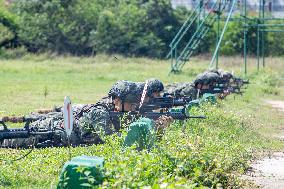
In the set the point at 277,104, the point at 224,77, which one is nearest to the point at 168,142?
the point at 277,104

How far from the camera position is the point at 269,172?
1173cm

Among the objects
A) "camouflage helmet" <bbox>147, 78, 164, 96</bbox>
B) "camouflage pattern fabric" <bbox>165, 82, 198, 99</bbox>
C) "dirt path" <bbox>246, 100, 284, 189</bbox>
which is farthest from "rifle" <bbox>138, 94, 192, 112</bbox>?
"camouflage pattern fabric" <bbox>165, 82, 198, 99</bbox>

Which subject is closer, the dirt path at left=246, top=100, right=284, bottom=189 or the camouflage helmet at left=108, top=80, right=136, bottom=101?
the dirt path at left=246, top=100, right=284, bottom=189

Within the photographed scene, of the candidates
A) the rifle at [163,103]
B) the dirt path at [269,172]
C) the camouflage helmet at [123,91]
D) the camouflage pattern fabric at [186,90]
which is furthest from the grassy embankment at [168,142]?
the camouflage helmet at [123,91]

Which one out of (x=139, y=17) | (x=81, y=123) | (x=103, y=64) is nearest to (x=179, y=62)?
(x=103, y=64)

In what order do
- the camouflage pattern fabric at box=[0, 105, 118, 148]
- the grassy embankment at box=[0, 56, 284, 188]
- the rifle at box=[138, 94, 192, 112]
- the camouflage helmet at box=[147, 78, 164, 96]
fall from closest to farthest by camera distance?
the grassy embankment at box=[0, 56, 284, 188] → the camouflage pattern fabric at box=[0, 105, 118, 148] → the rifle at box=[138, 94, 192, 112] → the camouflage helmet at box=[147, 78, 164, 96]

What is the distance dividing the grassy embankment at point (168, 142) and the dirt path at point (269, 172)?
0.22m

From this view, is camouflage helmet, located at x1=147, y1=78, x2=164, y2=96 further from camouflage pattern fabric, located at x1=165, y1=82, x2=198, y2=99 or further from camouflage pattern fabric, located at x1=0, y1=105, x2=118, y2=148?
camouflage pattern fabric, located at x1=165, y1=82, x2=198, y2=99

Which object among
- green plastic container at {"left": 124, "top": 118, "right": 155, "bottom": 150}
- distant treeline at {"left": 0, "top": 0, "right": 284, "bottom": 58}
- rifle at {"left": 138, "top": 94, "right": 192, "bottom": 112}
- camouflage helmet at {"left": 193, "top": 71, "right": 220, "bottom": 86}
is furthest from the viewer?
distant treeline at {"left": 0, "top": 0, "right": 284, "bottom": 58}

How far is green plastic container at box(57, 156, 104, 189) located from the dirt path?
313 cm

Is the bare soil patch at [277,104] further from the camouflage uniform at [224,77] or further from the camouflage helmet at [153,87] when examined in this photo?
the camouflage helmet at [153,87]

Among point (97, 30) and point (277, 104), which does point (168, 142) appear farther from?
point (97, 30)

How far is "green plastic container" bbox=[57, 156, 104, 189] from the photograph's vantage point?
8234mm

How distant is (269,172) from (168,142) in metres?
2.18
